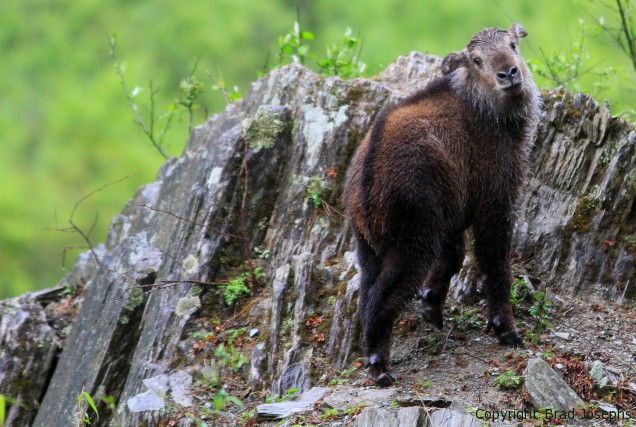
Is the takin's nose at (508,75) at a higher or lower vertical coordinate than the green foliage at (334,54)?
lower

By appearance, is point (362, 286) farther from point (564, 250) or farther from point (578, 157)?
point (578, 157)

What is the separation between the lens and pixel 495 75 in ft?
22.6

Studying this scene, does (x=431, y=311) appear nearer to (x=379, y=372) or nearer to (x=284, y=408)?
(x=379, y=372)

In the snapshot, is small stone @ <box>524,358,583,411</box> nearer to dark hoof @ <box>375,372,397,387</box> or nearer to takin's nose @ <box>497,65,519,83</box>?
dark hoof @ <box>375,372,397,387</box>

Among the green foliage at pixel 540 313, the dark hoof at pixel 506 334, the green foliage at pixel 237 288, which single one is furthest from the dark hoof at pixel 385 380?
the green foliage at pixel 237 288

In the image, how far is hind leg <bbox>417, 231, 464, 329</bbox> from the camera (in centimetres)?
714

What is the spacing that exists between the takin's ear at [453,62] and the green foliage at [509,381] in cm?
279

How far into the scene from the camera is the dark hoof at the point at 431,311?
7156 millimetres

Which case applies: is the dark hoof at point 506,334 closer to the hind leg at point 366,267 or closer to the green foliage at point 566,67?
the hind leg at point 366,267

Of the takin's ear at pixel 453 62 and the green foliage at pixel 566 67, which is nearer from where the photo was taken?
the takin's ear at pixel 453 62

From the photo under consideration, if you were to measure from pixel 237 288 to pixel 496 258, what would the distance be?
2752 mm

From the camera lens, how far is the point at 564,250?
7.87 metres

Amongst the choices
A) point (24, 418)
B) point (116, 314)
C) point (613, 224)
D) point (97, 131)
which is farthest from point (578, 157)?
point (97, 131)

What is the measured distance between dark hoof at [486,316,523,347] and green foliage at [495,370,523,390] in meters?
0.62
